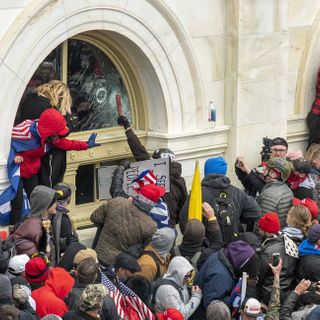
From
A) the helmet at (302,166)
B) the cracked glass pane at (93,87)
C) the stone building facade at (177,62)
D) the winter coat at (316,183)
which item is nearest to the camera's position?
the stone building facade at (177,62)

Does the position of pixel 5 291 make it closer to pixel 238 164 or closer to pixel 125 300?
pixel 125 300

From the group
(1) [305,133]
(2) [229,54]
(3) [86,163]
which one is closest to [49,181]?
(3) [86,163]

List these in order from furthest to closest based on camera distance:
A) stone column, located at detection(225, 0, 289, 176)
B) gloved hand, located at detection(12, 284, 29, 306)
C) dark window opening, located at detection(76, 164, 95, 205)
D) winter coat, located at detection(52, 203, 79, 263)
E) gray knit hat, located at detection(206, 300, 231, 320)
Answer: stone column, located at detection(225, 0, 289, 176)
dark window opening, located at detection(76, 164, 95, 205)
winter coat, located at detection(52, 203, 79, 263)
gray knit hat, located at detection(206, 300, 231, 320)
gloved hand, located at detection(12, 284, 29, 306)

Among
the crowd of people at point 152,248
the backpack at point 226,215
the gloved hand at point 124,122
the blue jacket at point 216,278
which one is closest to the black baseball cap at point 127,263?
the crowd of people at point 152,248

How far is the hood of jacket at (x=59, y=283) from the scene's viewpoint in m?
10.8

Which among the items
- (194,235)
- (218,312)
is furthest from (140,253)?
(218,312)

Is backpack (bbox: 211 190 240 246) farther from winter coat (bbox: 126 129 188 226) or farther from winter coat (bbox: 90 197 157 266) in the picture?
winter coat (bbox: 90 197 157 266)

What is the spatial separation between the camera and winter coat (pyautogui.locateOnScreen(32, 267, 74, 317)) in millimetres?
4504

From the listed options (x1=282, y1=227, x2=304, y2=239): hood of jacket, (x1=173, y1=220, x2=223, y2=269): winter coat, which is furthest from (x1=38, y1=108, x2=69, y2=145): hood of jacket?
(x1=282, y1=227, x2=304, y2=239): hood of jacket

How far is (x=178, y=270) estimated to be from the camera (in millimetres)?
11492

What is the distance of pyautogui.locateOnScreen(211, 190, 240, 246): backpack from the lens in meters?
13.1

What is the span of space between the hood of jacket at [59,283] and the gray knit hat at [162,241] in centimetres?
137

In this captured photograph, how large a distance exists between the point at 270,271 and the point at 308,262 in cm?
39

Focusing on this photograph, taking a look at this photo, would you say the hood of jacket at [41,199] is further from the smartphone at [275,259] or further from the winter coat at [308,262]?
the winter coat at [308,262]
